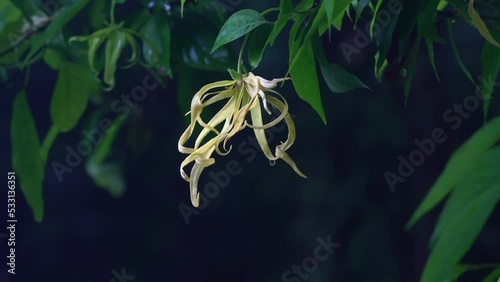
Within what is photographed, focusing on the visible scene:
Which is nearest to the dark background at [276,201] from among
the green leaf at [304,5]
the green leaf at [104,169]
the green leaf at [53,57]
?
the green leaf at [104,169]

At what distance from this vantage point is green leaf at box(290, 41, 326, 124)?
12.9 inches

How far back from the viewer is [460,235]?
0.50 metres

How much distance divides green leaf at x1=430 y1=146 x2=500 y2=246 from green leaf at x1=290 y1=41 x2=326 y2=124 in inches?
9.1

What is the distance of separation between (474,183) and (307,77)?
0.24 metres

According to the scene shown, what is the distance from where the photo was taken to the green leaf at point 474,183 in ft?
1.72

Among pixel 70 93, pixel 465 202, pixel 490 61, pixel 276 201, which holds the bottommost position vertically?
pixel 276 201

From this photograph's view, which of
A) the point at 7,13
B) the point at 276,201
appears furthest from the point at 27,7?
the point at 276,201

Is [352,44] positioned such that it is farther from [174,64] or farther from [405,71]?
[405,71]

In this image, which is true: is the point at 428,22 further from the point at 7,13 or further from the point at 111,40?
the point at 7,13

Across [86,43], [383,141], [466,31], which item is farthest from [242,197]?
[86,43]

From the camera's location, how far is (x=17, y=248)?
151 centimetres

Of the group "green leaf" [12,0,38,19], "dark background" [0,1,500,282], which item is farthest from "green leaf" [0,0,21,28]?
"dark background" [0,1,500,282]

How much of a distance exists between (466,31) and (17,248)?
0.93m

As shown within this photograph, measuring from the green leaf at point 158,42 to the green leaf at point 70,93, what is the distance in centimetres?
11
